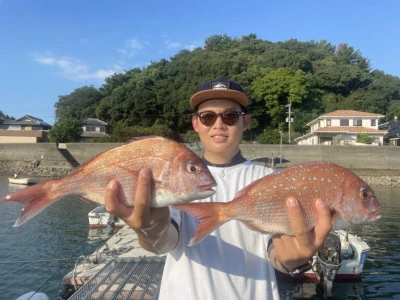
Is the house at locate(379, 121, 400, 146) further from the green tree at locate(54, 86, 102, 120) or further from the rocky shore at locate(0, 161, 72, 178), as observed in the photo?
the green tree at locate(54, 86, 102, 120)

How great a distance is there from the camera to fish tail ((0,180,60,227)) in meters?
2.14

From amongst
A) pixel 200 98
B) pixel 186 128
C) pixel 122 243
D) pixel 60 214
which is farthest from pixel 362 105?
pixel 200 98

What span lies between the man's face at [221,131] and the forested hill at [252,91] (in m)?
48.7

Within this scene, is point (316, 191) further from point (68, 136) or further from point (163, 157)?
point (68, 136)

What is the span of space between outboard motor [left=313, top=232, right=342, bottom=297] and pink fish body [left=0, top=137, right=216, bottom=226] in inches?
287

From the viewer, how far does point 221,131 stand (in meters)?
2.94

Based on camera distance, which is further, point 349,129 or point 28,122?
point 28,122

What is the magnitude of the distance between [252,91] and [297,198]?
61.2 metres

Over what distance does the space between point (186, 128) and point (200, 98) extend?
59.4 metres

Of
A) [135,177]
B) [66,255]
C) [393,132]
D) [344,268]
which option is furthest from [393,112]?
[135,177]

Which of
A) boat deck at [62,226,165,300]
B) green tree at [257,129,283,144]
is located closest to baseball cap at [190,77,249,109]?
boat deck at [62,226,165,300]

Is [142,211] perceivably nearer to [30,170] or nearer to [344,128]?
[30,170]

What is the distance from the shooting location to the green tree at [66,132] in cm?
5350

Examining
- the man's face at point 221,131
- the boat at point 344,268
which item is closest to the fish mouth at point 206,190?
the man's face at point 221,131
